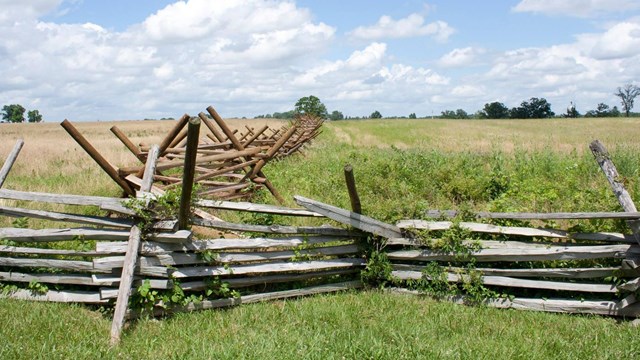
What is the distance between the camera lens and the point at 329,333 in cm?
417

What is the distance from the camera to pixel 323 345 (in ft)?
12.9

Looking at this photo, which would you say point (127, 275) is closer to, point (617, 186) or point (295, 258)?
point (295, 258)

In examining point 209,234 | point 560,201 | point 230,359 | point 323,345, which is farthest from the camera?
point 560,201

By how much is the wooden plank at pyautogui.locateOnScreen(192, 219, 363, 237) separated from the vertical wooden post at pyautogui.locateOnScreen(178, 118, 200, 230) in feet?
0.80

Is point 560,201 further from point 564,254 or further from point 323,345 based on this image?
point 323,345

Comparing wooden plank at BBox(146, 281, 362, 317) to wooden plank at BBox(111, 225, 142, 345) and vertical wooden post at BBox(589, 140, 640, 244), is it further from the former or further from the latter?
vertical wooden post at BBox(589, 140, 640, 244)

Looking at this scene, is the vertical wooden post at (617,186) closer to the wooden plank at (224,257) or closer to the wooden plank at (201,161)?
the wooden plank at (224,257)

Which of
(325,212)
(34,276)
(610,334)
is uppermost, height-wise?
(325,212)

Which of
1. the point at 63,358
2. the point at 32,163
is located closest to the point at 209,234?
the point at 63,358

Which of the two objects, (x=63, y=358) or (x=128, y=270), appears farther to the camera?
(x=128, y=270)

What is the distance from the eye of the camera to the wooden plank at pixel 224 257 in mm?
4773

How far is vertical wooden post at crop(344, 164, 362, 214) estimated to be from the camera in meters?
4.53

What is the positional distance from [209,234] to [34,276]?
1.74 meters

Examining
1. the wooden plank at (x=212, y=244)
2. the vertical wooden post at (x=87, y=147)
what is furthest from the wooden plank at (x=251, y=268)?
the vertical wooden post at (x=87, y=147)
